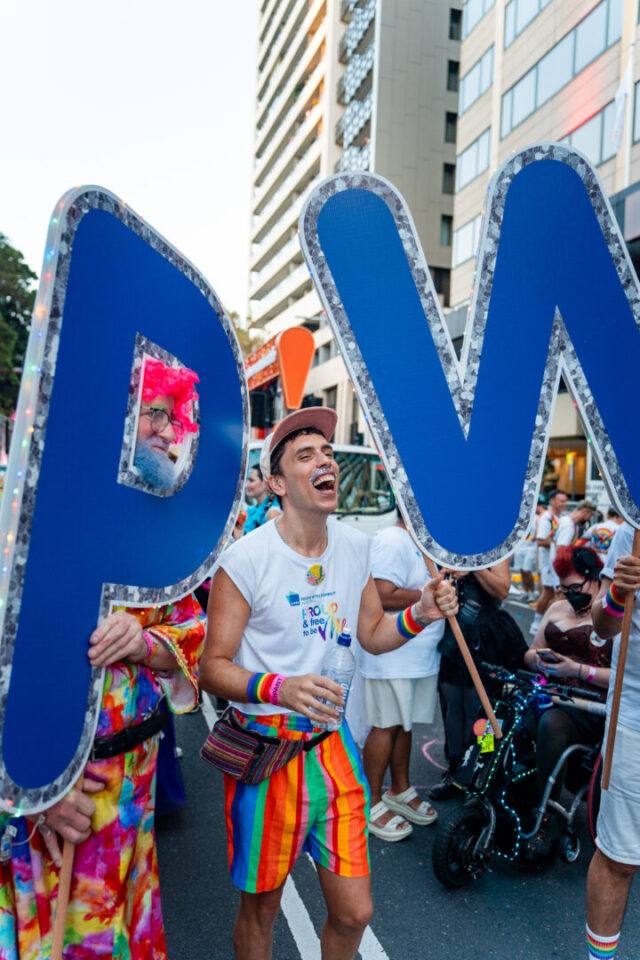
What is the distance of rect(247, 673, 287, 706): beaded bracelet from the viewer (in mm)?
1965

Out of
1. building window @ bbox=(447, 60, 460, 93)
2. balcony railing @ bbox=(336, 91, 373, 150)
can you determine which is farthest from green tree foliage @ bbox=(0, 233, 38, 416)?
building window @ bbox=(447, 60, 460, 93)

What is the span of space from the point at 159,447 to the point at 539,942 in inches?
→ 98.2

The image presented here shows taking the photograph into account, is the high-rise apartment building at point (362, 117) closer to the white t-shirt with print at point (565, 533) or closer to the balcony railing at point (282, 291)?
the balcony railing at point (282, 291)

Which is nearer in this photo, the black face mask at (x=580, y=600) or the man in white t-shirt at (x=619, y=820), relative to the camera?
the man in white t-shirt at (x=619, y=820)

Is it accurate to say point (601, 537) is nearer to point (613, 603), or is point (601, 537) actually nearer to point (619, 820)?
point (613, 603)

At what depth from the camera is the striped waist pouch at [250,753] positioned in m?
2.14

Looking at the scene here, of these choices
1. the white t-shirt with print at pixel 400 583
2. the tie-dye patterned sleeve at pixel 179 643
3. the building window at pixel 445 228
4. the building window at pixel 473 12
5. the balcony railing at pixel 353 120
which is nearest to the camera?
the tie-dye patterned sleeve at pixel 179 643

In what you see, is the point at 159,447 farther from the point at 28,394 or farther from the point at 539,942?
the point at 539,942

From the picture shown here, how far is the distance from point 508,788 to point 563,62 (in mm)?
23005

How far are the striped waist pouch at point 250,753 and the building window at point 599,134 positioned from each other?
20.0 meters

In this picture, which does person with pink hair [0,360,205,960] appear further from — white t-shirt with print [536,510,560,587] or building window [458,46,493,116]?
building window [458,46,493,116]

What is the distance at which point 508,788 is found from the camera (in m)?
3.31

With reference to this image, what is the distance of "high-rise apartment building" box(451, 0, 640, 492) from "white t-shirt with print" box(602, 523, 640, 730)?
1416 centimetres

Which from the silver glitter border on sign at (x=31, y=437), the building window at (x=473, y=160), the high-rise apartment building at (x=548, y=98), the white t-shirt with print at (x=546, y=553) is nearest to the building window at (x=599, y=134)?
the high-rise apartment building at (x=548, y=98)
